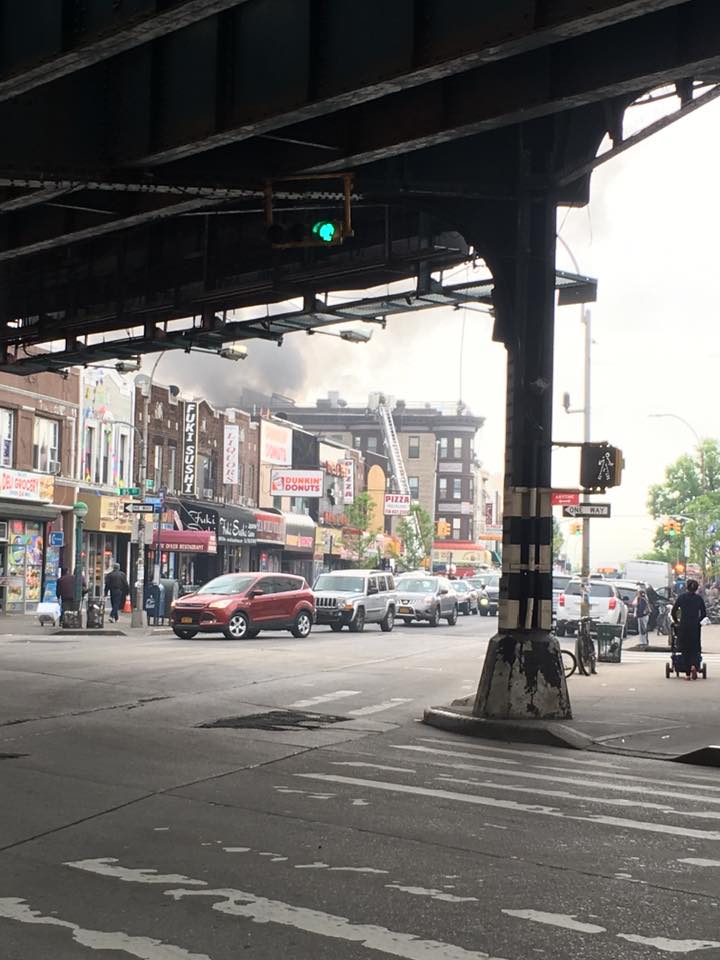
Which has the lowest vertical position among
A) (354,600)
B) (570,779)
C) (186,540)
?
(570,779)

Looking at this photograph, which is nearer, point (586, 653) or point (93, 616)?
point (586, 653)

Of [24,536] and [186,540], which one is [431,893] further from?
[186,540]

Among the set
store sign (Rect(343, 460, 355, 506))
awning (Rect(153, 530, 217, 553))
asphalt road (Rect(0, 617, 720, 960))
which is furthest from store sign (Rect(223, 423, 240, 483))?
asphalt road (Rect(0, 617, 720, 960))

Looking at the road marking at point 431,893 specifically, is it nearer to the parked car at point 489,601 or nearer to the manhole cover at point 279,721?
the manhole cover at point 279,721

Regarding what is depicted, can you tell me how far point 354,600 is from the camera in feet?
132

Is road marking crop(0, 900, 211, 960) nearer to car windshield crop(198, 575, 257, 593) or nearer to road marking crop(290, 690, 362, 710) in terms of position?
road marking crop(290, 690, 362, 710)

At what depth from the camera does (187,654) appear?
86.8ft

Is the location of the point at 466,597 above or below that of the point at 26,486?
below

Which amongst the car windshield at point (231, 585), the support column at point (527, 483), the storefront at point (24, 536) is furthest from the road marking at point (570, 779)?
the storefront at point (24, 536)

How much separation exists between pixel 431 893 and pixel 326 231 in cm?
930

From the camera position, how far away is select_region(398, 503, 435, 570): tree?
4198 inches

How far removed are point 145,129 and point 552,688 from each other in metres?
7.82

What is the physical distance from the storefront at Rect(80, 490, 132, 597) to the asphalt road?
34906 millimetres

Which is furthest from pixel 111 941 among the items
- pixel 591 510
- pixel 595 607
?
pixel 595 607
